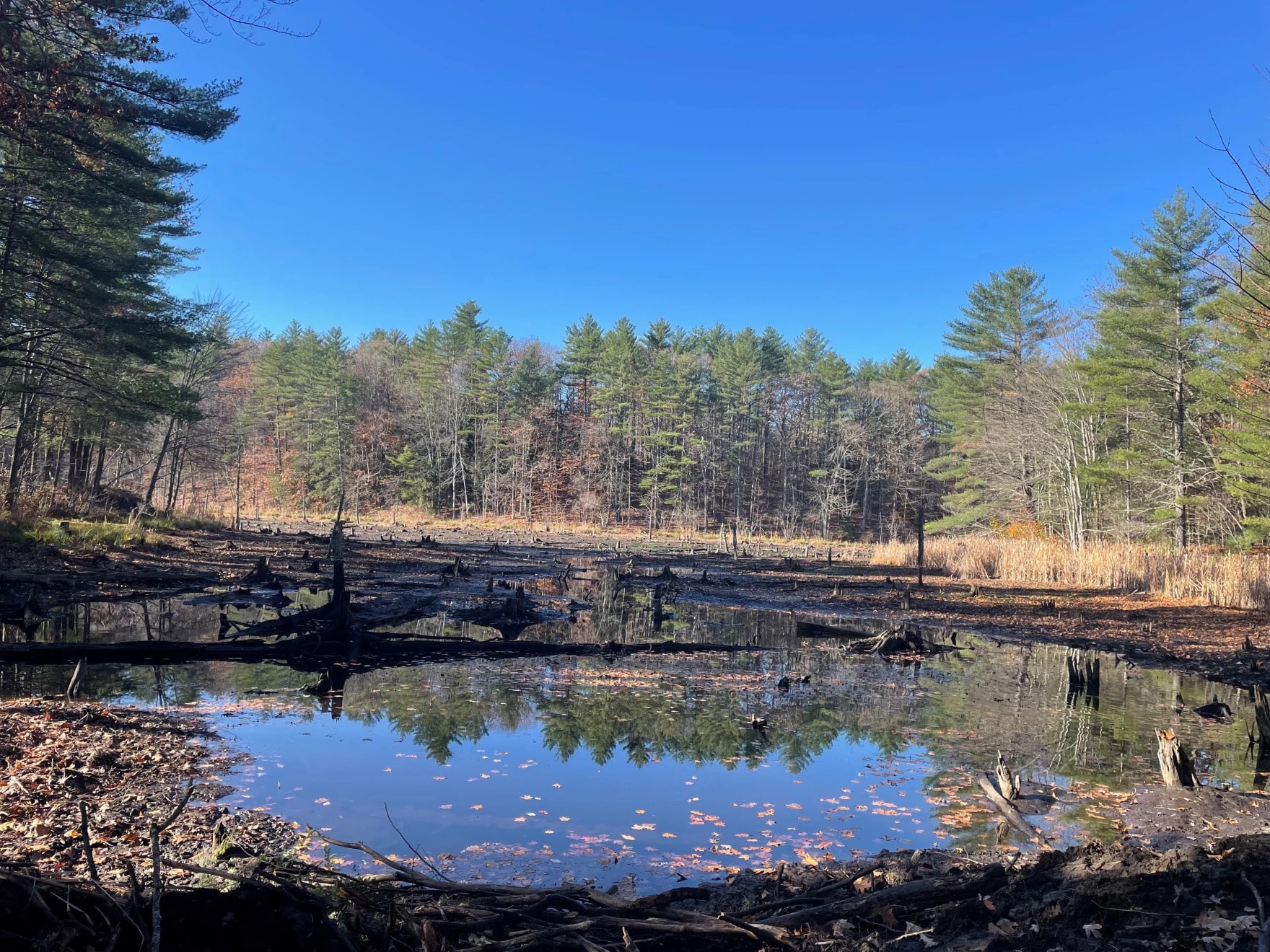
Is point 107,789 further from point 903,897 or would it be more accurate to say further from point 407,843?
point 903,897

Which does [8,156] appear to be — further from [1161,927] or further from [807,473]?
[807,473]

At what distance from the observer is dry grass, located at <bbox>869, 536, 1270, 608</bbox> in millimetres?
18266

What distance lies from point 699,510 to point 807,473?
1047cm

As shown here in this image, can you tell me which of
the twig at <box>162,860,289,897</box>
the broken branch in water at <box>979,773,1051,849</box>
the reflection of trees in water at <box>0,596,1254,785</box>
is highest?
the twig at <box>162,860,289,897</box>

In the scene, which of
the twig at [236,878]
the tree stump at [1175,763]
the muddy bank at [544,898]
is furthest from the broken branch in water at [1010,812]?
the twig at [236,878]

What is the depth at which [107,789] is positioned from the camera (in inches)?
220

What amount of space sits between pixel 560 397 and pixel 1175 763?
6128 centimetres

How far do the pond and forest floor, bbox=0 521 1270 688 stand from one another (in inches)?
80.0

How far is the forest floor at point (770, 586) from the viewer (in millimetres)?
14445

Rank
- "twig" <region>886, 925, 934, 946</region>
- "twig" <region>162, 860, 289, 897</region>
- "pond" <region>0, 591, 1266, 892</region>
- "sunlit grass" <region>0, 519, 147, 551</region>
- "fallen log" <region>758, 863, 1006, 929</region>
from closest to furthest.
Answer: "twig" <region>162, 860, 289, 897</region>
"twig" <region>886, 925, 934, 946</region>
"fallen log" <region>758, 863, 1006, 929</region>
"pond" <region>0, 591, 1266, 892</region>
"sunlit grass" <region>0, 519, 147, 551</region>

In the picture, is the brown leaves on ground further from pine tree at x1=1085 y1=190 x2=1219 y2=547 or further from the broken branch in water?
pine tree at x1=1085 y1=190 x2=1219 y2=547

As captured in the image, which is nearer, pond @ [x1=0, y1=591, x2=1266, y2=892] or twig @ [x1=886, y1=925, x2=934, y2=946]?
twig @ [x1=886, y1=925, x2=934, y2=946]

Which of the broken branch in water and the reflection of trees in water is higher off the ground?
the broken branch in water

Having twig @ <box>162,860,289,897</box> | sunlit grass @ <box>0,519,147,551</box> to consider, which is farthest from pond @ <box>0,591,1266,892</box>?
sunlit grass @ <box>0,519,147,551</box>
